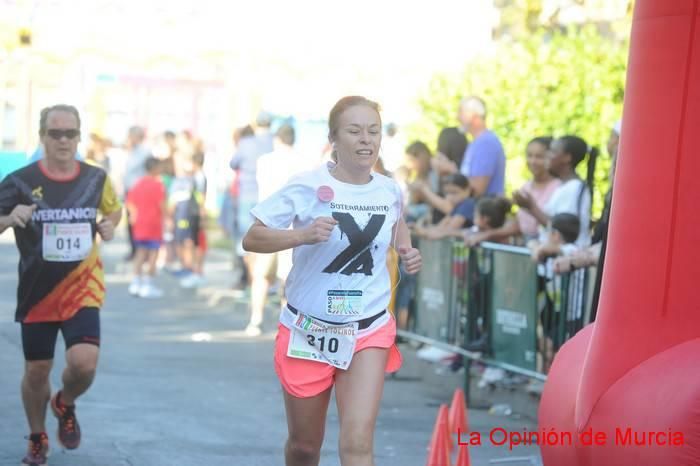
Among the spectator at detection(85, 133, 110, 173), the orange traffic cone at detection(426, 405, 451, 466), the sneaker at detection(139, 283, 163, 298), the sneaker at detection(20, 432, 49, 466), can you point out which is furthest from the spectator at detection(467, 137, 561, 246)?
the spectator at detection(85, 133, 110, 173)

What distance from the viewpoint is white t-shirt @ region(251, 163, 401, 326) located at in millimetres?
6227

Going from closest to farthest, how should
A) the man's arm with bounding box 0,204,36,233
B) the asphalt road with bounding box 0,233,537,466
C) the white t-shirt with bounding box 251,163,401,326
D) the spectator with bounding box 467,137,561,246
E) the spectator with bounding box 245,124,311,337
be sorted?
the white t-shirt with bounding box 251,163,401,326
the man's arm with bounding box 0,204,36,233
the asphalt road with bounding box 0,233,537,466
the spectator with bounding box 467,137,561,246
the spectator with bounding box 245,124,311,337

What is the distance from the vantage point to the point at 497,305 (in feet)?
36.0

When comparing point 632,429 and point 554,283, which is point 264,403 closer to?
point 554,283

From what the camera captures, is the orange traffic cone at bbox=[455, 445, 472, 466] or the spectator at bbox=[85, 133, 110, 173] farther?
the spectator at bbox=[85, 133, 110, 173]

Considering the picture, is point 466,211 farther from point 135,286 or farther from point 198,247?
point 198,247

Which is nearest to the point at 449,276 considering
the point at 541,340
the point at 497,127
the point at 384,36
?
the point at 541,340

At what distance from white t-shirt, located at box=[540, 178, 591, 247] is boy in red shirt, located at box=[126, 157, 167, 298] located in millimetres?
9361

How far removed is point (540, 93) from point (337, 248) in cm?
1112

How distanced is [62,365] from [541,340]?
4.12m

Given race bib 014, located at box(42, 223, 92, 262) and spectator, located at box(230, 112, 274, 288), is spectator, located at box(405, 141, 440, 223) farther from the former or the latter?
race bib 014, located at box(42, 223, 92, 262)

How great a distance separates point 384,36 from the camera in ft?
111

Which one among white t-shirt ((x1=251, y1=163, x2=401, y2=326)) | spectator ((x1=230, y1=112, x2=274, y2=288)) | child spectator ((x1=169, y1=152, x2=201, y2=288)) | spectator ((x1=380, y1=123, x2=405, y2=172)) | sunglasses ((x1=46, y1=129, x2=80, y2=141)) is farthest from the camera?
child spectator ((x1=169, y1=152, x2=201, y2=288))

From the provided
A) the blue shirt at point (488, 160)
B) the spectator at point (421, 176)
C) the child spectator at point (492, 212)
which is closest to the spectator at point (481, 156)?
the blue shirt at point (488, 160)
